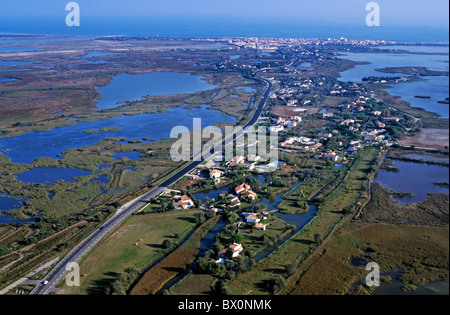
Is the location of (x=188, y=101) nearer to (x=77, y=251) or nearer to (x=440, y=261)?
(x=77, y=251)

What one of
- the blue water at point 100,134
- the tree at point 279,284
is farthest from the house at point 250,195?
the blue water at point 100,134

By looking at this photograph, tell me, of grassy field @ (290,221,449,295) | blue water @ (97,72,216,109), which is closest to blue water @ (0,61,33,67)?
blue water @ (97,72,216,109)

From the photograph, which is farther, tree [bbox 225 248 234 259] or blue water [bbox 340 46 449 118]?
blue water [bbox 340 46 449 118]

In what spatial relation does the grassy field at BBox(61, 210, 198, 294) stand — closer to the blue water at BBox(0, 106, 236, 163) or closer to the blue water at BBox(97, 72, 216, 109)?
the blue water at BBox(0, 106, 236, 163)

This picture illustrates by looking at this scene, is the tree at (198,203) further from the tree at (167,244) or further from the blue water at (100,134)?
the blue water at (100,134)

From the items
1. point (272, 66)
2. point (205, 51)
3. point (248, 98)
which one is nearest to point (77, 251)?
point (248, 98)

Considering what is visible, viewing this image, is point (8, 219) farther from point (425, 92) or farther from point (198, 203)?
point (425, 92)
